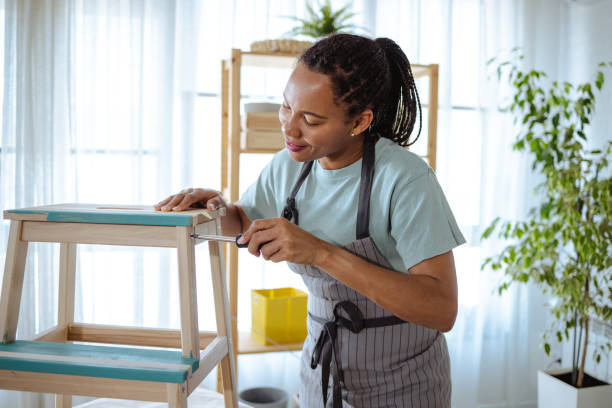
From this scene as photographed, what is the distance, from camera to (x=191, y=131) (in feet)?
8.13

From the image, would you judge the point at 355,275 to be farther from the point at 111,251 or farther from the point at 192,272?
the point at 111,251

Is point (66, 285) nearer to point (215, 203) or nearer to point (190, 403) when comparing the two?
point (215, 203)

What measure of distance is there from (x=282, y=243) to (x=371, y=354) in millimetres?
385

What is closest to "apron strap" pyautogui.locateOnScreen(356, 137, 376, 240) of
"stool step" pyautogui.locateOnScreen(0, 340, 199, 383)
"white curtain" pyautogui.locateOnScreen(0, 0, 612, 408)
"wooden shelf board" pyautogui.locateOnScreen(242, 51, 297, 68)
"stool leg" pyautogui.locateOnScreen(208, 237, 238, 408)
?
"stool leg" pyautogui.locateOnScreen(208, 237, 238, 408)

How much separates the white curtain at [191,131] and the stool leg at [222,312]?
4.28ft

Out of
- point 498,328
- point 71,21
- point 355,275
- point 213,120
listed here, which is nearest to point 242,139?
point 213,120

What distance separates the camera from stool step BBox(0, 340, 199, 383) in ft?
3.07

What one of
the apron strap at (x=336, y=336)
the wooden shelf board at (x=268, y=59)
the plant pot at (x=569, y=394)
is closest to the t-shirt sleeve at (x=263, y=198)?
the apron strap at (x=336, y=336)

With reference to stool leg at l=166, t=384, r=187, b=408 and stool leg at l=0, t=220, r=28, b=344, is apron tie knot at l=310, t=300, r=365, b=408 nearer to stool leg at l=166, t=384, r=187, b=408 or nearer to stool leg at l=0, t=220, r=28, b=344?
stool leg at l=166, t=384, r=187, b=408

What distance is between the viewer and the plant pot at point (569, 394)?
7.72 feet

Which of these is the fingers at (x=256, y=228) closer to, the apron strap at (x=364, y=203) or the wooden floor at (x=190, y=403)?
the apron strap at (x=364, y=203)

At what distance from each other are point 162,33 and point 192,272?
1686mm

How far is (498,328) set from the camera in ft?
9.73

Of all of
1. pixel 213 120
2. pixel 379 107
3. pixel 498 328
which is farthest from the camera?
pixel 498 328
